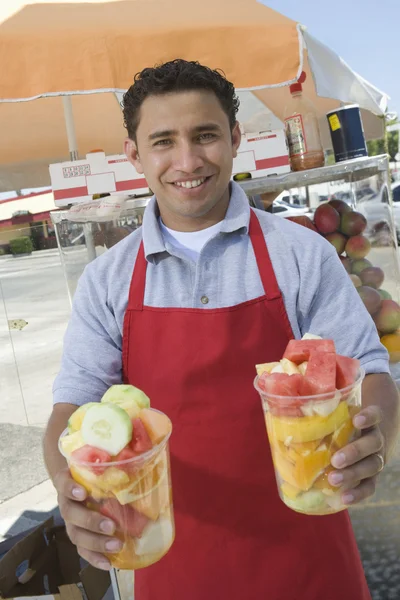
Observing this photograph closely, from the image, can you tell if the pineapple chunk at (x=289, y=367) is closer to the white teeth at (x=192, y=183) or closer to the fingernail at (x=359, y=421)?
the fingernail at (x=359, y=421)

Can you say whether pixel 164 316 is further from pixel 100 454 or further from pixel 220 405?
pixel 100 454

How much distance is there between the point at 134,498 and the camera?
3.49ft

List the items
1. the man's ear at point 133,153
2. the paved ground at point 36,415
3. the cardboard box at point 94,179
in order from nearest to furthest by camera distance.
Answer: the man's ear at point 133,153
the paved ground at point 36,415
the cardboard box at point 94,179

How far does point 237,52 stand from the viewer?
2748 millimetres

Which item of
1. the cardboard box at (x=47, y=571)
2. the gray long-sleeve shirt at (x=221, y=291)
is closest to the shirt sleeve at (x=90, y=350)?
the gray long-sleeve shirt at (x=221, y=291)

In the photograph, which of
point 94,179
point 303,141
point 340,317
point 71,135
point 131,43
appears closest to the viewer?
point 340,317

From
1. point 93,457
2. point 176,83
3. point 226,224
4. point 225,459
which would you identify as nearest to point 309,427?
point 93,457

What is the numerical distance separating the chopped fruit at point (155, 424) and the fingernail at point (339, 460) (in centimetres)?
32

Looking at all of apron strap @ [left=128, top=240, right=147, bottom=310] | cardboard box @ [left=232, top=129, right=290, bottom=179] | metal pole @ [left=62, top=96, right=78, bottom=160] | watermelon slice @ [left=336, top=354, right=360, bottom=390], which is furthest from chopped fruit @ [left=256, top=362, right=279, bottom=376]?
metal pole @ [left=62, top=96, right=78, bottom=160]

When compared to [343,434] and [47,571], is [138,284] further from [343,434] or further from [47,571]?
[47,571]

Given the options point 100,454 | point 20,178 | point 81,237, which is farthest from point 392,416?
point 20,178

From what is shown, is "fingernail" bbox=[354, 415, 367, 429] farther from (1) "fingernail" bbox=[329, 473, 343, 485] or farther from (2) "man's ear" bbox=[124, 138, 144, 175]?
(2) "man's ear" bbox=[124, 138, 144, 175]

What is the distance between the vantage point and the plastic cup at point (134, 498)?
3.38 ft

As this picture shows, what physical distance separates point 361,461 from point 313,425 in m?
0.15
